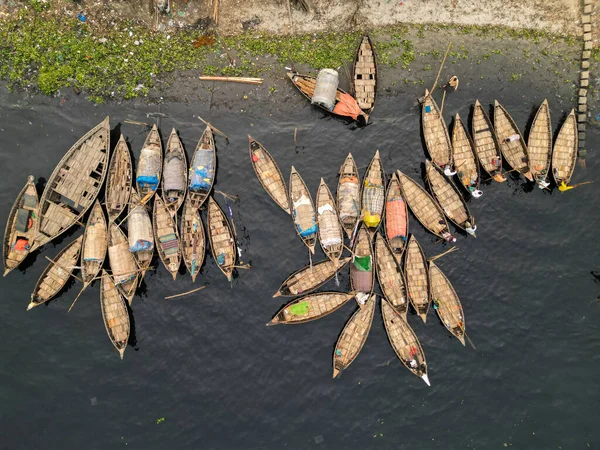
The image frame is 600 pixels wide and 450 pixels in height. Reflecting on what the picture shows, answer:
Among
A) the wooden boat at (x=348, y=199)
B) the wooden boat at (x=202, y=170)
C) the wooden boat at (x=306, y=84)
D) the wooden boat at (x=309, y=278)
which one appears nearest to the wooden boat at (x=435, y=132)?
the wooden boat at (x=306, y=84)

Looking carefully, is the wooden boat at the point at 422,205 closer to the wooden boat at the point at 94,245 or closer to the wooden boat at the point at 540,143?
the wooden boat at the point at 540,143

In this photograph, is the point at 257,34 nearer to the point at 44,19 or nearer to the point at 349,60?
the point at 349,60

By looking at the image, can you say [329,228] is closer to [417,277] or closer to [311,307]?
[311,307]

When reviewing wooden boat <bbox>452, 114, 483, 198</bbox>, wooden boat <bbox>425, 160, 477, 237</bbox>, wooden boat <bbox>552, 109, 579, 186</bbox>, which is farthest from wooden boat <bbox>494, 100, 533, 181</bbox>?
wooden boat <bbox>425, 160, 477, 237</bbox>

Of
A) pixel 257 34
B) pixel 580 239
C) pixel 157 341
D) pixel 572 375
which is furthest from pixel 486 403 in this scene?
pixel 257 34

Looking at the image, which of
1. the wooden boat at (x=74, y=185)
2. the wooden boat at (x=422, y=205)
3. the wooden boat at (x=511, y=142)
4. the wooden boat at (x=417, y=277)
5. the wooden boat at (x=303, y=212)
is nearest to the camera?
the wooden boat at (x=74, y=185)

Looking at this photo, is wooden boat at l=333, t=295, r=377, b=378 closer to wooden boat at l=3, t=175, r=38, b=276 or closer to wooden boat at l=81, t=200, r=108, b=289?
wooden boat at l=81, t=200, r=108, b=289
